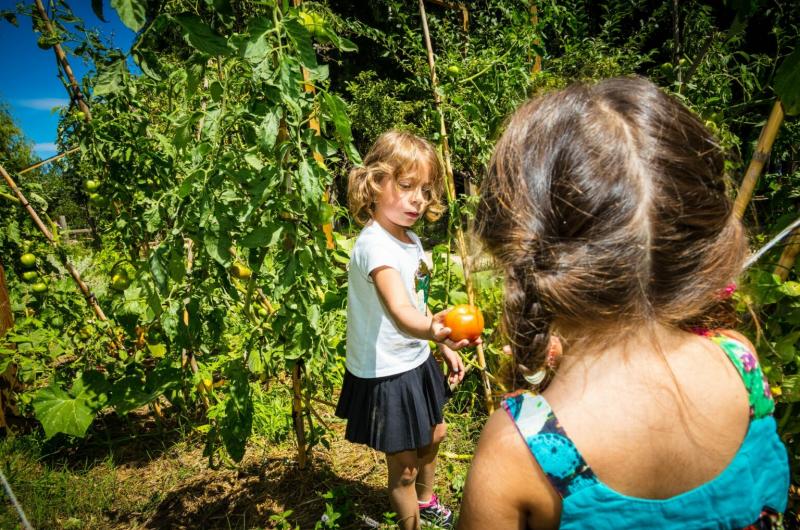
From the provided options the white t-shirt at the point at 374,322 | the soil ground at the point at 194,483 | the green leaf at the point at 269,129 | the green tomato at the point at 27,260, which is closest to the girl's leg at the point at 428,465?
the soil ground at the point at 194,483

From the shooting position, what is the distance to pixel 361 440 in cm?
159

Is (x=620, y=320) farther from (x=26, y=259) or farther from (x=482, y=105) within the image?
(x=26, y=259)

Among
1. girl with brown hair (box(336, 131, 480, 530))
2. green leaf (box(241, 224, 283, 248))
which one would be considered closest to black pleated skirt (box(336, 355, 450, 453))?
girl with brown hair (box(336, 131, 480, 530))

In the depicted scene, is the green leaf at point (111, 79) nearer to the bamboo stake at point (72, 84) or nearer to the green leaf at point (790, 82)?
the bamboo stake at point (72, 84)

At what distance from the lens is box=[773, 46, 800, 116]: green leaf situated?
0.92 m

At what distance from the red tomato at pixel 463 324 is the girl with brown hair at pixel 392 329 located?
200 millimetres

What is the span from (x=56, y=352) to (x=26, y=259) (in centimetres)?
51

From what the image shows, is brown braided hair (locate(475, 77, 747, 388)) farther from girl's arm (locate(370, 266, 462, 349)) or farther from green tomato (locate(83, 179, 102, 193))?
green tomato (locate(83, 179, 102, 193))

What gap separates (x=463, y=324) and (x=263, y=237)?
65cm

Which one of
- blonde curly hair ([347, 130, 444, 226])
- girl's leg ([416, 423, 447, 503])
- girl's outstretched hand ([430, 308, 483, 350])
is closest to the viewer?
girl's outstretched hand ([430, 308, 483, 350])

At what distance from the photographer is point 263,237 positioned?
4.44 ft

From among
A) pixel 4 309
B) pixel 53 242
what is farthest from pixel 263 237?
pixel 4 309

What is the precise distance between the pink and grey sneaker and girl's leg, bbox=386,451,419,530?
0.75 feet

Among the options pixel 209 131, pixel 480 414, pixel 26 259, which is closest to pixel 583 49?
pixel 480 414
